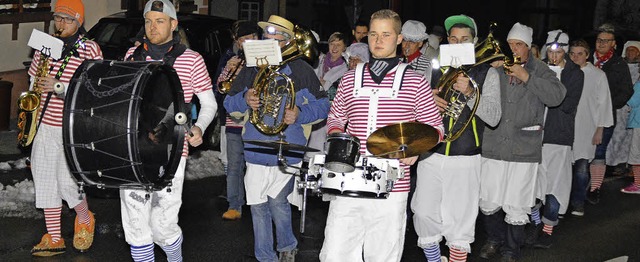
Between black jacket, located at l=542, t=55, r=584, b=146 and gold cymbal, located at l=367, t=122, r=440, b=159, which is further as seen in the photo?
black jacket, located at l=542, t=55, r=584, b=146

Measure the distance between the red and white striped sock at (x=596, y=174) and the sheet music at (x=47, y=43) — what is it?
22.6 feet

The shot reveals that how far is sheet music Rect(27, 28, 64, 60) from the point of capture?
7.69m

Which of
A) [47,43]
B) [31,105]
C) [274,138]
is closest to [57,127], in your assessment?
[31,105]

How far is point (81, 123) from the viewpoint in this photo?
21.1 feet

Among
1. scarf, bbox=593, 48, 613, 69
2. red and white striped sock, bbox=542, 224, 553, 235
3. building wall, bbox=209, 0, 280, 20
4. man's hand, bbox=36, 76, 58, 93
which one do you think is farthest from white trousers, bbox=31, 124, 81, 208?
building wall, bbox=209, 0, 280, 20

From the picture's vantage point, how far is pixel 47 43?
770 cm

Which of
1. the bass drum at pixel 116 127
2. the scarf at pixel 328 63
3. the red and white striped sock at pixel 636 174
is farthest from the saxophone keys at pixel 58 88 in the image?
the red and white striped sock at pixel 636 174

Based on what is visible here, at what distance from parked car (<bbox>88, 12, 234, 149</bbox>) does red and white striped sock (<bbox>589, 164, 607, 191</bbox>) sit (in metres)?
5.18

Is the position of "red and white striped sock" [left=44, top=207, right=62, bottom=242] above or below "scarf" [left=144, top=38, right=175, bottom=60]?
below

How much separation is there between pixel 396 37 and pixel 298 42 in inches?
56.4

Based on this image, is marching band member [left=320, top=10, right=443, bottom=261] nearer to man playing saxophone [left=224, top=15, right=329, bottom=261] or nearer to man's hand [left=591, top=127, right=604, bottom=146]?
man playing saxophone [left=224, top=15, right=329, bottom=261]

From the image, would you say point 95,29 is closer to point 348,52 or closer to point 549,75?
point 348,52

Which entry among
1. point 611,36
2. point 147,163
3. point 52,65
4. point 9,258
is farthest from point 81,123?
point 611,36

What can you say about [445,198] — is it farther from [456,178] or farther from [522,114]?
[522,114]
